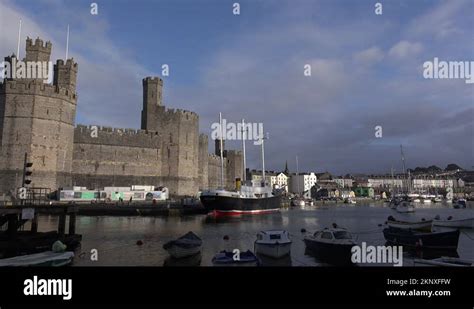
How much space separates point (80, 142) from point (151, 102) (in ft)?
45.3

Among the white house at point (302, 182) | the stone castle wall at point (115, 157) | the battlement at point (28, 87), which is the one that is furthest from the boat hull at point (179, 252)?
the white house at point (302, 182)

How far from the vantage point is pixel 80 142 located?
5247 cm

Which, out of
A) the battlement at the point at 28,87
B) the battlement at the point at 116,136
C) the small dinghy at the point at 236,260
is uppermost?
the battlement at the point at 28,87

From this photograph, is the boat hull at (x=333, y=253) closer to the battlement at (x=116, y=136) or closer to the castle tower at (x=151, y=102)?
the battlement at (x=116, y=136)

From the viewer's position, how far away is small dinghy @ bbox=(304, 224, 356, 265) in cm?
1662

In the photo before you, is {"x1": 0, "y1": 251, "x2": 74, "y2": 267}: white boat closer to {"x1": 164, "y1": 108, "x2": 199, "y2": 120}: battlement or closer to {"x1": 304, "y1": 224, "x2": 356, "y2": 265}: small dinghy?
{"x1": 304, "y1": 224, "x2": 356, "y2": 265}: small dinghy

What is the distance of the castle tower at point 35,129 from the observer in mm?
44781

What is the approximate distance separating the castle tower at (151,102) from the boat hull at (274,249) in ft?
153

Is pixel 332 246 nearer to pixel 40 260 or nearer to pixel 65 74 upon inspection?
pixel 40 260

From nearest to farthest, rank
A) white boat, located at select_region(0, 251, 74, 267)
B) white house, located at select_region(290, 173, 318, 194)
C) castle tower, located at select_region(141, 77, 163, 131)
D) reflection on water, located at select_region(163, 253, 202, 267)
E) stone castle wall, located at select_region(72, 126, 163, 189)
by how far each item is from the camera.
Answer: white boat, located at select_region(0, 251, 74, 267) < reflection on water, located at select_region(163, 253, 202, 267) < stone castle wall, located at select_region(72, 126, 163, 189) < castle tower, located at select_region(141, 77, 163, 131) < white house, located at select_region(290, 173, 318, 194)

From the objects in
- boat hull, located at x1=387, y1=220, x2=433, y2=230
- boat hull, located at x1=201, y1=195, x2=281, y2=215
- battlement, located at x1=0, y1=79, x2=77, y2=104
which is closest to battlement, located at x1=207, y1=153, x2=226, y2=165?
boat hull, located at x1=201, y1=195, x2=281, y2=215

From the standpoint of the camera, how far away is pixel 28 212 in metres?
18.6

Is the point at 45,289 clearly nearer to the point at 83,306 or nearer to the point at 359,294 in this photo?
the point at 83,306

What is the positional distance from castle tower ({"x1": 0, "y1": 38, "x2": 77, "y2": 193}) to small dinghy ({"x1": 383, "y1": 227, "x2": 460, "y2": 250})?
42.1 metres
